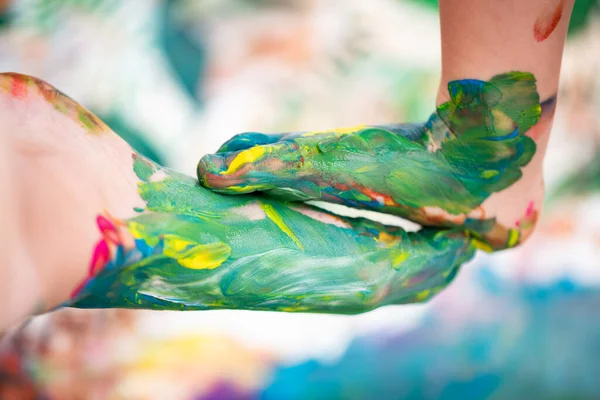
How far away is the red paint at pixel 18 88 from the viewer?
0.65 metres

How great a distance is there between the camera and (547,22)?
0.75 meters

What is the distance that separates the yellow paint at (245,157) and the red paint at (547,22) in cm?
38

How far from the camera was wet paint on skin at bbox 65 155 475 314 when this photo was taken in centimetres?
69

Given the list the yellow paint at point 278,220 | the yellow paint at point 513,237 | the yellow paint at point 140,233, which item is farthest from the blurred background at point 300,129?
the yellow paint at point 140,233

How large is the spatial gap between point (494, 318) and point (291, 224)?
134 cm

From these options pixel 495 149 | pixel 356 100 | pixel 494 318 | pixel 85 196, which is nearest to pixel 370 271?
pixel 495 149

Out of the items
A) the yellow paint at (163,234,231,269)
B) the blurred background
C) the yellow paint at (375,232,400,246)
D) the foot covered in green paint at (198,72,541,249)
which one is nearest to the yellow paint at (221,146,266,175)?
the foot covered in green paint at (198,72,541,249)

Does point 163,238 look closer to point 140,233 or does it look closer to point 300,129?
point 140,233

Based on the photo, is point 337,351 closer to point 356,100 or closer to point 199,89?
point 356,100

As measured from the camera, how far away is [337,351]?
1.90 metres

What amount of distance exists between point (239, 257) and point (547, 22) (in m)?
0.49

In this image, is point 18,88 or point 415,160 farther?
point 415,160

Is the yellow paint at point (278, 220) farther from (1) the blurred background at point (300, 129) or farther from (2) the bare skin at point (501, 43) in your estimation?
(1) the blurred background at point (300, 129)

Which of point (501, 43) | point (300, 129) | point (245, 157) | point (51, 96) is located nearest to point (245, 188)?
point (245, 157)
